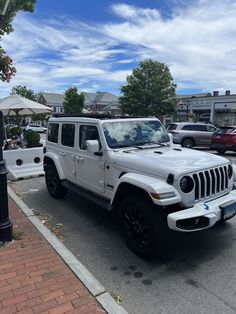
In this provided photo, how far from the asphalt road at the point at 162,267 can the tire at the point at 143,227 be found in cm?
19

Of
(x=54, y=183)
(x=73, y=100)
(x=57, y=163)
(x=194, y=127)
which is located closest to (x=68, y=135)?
(x=57, y=163)

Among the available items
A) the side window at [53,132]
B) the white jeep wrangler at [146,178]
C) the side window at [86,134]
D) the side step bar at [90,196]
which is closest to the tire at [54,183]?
the side step bar at [90,196]

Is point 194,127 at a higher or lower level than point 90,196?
higher

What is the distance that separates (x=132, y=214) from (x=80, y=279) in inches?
43.4

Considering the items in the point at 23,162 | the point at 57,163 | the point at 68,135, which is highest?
the point at 68,135

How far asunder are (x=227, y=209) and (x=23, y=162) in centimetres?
740

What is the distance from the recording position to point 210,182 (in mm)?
4020

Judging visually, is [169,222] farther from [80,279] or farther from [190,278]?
[80,279]

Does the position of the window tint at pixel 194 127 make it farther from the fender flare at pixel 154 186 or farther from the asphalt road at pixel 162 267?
the fender flare at pixel 154 186

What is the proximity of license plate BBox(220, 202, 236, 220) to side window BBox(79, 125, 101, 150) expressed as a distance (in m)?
2.26

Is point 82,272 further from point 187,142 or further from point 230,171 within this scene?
point 187,142

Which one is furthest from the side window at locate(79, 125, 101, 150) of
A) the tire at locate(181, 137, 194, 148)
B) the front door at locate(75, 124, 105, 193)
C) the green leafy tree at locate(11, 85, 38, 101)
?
the green leafy tree at locate(11, 85, 38, 101)

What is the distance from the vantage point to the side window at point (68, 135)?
5883 millimetres

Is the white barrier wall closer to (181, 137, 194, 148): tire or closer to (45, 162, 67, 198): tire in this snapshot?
(45, 162, 67, 198): tire
